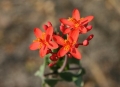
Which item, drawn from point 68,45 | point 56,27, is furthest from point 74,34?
point 56,27

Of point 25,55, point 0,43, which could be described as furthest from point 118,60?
point 0,43

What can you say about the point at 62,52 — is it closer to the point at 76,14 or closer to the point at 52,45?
the point at 52,45

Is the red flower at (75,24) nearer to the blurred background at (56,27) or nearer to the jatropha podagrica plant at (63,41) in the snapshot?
the jatropha podagrica plant at (63,41)

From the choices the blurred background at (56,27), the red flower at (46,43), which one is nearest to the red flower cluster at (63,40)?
the red flower at (46,43)

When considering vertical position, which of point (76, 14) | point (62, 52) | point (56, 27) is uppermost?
point (56, 27)

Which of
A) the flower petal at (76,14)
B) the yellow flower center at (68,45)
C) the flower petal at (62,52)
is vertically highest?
the flower petal at (76,14)

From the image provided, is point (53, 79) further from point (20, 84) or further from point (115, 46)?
point (115, 46)

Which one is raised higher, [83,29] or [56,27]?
[56,27]
